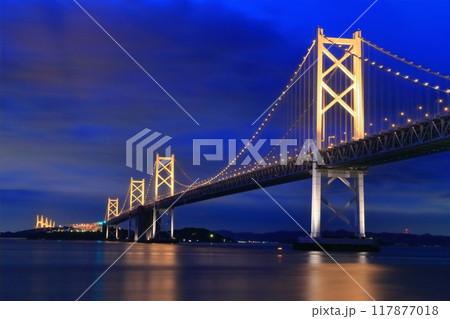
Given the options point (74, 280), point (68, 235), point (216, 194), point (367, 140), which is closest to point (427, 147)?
point (367, 140)

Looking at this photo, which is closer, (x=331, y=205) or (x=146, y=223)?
(x=331, y=205)

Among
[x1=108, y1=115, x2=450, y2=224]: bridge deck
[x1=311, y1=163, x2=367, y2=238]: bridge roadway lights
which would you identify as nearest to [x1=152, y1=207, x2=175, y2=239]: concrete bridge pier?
[x1=108, y1=115, x2=450, y2=224]: bridge deck

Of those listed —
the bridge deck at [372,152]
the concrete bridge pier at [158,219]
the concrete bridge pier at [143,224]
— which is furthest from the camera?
the concrete bridge pier at [143,224]

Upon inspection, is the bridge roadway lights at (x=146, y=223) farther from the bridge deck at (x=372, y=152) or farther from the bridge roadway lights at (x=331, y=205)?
the bridge roadway lights at (x=331, y=205)

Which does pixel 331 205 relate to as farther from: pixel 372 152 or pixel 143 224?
pixel 143 224

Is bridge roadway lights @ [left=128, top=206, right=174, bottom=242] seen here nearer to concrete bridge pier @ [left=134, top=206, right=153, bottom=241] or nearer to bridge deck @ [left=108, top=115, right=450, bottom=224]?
concrete bridge pier @ [left=134, top=206, right=153, bottom=241]

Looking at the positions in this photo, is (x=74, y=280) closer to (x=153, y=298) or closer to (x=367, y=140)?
(x=153, y=298)

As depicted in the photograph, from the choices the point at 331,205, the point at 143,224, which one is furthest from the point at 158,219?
the point at 331,205

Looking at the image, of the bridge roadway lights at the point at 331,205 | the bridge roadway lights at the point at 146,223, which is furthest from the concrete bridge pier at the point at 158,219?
the bridge roadway lights at the point at 331,205
